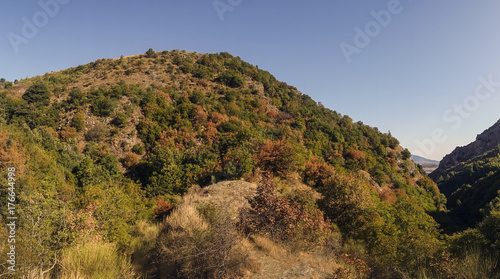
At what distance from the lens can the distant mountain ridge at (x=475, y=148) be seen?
10031 centimetres

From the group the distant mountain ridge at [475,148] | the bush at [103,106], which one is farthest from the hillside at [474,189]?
the bush at [103,106]

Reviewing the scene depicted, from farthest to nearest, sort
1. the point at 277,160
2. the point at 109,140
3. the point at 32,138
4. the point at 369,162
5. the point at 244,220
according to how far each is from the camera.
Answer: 1. the point at 369,162
2. the point at 109,140
3. the point at 32,138
4. the point at 277,160
5. the point at 244,220

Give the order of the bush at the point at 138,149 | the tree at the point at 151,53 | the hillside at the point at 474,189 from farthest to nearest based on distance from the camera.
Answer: the tree at the point at 151,53 → the hillside at the point at 474,189 → the bush at the point at 138,149

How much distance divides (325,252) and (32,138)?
33906 mm

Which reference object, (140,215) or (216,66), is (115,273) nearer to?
(140,215)

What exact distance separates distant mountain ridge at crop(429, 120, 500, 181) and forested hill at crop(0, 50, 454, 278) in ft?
258

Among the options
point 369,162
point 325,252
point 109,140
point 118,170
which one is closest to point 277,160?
point 325,252

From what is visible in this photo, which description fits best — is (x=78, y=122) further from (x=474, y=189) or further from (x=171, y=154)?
(x=474, y=189)

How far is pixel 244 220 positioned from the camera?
10.2 meters

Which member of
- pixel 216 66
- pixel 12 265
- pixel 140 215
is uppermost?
pixel 216 66

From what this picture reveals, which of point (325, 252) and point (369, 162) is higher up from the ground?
point (369, 162)

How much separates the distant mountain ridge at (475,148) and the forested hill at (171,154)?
78.7m

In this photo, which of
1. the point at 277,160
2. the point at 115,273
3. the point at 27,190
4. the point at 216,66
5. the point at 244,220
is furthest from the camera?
the point at 216,66

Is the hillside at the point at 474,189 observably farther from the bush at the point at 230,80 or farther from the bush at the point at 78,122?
the bush at the point at 78,122
